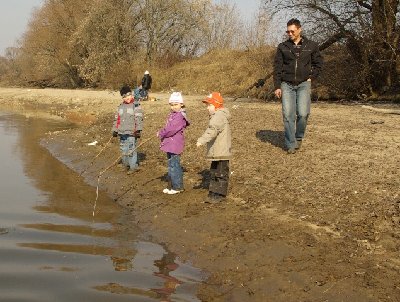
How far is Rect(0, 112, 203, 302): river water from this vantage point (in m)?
4.73

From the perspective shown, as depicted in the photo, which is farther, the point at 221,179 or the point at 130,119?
the point at 130,119

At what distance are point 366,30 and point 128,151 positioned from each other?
1422cm

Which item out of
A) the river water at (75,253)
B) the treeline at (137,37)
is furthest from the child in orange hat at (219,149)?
the treeline at (137,37)

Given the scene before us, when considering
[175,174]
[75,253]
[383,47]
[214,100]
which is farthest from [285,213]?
[383,47]

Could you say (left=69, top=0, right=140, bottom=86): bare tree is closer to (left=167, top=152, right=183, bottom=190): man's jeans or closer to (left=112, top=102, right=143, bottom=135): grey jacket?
(left=112, top=102, right=143, bottom=135): grey jacket

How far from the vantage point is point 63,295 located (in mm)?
4598

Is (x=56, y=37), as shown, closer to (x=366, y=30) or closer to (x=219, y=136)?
(x=366, y=30)

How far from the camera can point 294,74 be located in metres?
8.97

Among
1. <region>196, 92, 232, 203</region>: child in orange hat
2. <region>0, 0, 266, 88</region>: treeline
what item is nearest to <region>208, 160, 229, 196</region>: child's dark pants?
<region>196, 92, 232, 203</region>: child in orange hat

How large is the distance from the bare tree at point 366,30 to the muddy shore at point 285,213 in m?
9.22

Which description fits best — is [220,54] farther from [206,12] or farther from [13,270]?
[13,270]

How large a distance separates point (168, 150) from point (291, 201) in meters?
2.29

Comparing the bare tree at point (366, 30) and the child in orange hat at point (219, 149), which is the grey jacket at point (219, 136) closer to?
the child in orange hat at point (219, 149)

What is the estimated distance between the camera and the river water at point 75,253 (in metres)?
4.73
